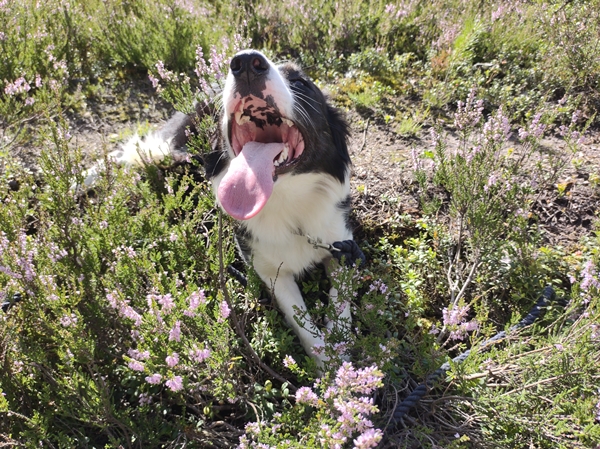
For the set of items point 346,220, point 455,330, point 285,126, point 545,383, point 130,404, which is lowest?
point 130,404

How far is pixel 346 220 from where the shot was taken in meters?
2.62

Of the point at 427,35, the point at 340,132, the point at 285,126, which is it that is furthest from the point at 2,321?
the point at 427,35

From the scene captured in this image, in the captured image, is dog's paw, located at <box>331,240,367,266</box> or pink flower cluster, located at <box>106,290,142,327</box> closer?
pink flower cluster, located at <box>106,290,142,327</box>

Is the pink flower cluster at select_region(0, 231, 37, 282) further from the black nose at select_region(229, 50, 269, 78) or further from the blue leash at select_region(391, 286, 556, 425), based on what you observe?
the blue leash at select_region(391, 286, 556, 425)

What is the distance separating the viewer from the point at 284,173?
2.18 meters

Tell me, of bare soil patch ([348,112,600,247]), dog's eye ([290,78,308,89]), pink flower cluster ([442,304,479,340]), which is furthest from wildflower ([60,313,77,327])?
bare soil patch ([348,112,600,247])

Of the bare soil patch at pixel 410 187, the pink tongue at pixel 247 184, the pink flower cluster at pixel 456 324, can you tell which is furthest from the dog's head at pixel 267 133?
the pink flower cluster at pixel 456 324

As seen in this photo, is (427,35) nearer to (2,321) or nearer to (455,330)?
(455,330)

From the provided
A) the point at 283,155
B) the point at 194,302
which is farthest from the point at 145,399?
the point at 283,155

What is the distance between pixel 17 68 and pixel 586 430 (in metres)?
4.91

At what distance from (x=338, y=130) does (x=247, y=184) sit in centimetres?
92

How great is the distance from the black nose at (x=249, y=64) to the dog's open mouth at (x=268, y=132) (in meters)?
0.19

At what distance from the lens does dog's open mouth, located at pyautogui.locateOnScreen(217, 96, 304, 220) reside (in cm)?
194

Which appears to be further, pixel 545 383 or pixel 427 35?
pixel 427 35
